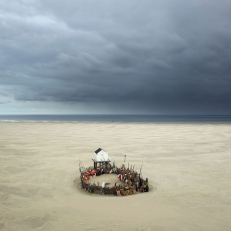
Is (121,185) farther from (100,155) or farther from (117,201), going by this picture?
(100,155)

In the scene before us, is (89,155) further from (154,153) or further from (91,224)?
(91,224)

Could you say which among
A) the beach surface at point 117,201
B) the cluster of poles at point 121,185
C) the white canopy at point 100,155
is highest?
the white canopy at point 100,155

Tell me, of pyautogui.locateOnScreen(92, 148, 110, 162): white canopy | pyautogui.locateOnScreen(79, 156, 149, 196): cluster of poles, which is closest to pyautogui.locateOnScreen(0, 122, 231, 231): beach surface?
pyautogui.locateOnScreen(79, 156, 149, 196): cluster of poles

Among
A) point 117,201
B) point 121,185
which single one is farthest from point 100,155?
point 117,201

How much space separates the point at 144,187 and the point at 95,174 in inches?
221

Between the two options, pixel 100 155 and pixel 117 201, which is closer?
pixel 117 201

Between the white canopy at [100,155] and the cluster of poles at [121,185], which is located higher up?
the white canopy at [100,155]

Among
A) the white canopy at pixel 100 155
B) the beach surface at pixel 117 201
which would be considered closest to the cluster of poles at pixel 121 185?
the beach surface at pixel 117 201

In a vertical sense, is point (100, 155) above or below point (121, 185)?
above

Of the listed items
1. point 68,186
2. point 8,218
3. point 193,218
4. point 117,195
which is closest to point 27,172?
point 68,186

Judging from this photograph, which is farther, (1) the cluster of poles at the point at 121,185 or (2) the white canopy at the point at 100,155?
(2) the white canopy at the point at 100,155

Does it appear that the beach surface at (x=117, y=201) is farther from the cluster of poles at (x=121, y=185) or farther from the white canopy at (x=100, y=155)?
the white canopy at (x=100, y=155)

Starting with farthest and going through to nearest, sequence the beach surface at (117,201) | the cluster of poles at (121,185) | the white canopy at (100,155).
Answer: the white canopy at (100,155)
the cluster of poles at (121,185)
the beach surface at (117,201)

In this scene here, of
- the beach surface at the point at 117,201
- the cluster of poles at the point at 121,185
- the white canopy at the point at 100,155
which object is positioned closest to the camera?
the beach surface at the point at 117,201
